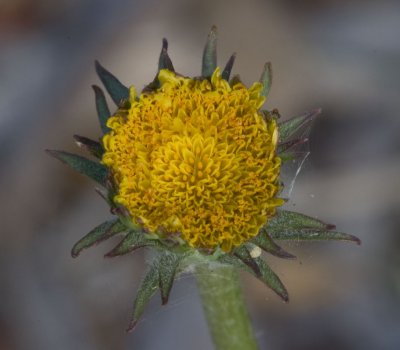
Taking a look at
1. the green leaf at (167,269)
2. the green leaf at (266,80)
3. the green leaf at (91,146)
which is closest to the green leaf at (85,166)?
the green leaf at (91,146)

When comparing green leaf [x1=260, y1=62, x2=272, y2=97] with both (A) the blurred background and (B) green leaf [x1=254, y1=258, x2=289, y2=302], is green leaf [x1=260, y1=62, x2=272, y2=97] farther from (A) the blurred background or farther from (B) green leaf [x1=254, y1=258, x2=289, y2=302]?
(A) the blurred background

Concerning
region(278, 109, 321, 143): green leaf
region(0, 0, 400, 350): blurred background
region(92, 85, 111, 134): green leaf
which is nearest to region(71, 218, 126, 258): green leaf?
region(92, 85, 111, 134): green leaf

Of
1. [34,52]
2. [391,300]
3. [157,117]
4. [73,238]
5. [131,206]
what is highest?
[34,52]

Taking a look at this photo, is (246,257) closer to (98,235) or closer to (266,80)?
(98,235)

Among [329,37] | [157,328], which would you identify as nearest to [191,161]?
[157,328]

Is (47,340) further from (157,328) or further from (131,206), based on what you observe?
(131,206)

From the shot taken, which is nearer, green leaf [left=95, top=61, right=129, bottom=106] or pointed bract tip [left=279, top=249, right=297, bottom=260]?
pointed bract tip [left=279, top=249, right=297, bottom=260]

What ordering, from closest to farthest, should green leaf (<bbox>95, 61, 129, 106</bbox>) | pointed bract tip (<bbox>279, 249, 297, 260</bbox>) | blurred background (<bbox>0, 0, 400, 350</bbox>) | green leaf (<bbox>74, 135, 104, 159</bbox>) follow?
1. pointed bract tip (<bbox>279, 249, 297, 260</bbox>)
2. green leaf (<bbox>74, 135, 104, 159</bbox>)
3. green leaf (<bbox>95, 61, 129, 106</bbox>)
4. blurred background (<bbox>0, 0, 400, 350</bbox>)
